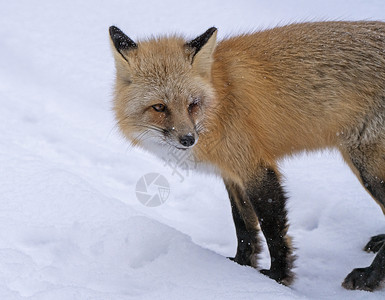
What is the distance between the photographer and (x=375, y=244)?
4273 millimetres

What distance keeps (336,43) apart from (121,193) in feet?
8.09

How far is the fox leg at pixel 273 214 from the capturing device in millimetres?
3551

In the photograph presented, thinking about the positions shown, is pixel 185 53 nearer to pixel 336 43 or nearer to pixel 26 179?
pixel 336 43

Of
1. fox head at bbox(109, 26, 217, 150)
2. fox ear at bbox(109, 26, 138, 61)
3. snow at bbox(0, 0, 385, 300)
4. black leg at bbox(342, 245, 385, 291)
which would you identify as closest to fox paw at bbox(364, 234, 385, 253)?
snow at bbox(0, 0, 385, 300)

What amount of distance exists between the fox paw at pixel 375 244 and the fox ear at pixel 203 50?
2142 mm

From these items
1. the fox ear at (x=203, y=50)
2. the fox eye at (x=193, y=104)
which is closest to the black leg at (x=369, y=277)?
the fox eye at (x=193, y=104)

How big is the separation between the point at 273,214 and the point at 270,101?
0.84 metres

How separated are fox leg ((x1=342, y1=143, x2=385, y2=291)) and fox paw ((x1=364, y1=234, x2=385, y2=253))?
1.79 feet

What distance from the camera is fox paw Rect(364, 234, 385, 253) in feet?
14.0

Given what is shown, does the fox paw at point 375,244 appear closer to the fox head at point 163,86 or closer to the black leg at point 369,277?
the black leg at point 369,277

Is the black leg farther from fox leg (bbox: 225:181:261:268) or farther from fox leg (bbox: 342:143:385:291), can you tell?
fox leg (bbox: 225:181:261:268)

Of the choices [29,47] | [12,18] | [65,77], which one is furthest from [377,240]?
[12,18]

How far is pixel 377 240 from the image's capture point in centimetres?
431

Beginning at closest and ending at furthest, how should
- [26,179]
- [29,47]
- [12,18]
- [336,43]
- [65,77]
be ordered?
[336,43] → [26,179] → [65,77] → [29,47] → [12,18]
